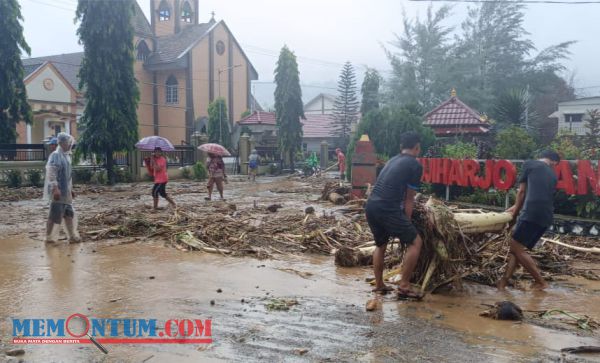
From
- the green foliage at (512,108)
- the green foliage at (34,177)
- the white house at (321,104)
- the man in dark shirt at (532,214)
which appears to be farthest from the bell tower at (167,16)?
the man in dark shirt at (532,214)

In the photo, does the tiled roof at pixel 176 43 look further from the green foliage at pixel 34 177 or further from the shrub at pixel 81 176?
the green foliage at pixel 34 177

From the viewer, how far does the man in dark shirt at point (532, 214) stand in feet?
19.3

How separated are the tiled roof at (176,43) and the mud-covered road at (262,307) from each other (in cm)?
3483

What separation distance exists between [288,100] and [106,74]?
1316cm

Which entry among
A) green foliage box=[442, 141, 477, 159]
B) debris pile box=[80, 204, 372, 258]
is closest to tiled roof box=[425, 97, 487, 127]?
green foliage box=[442, 141, 477, 159]

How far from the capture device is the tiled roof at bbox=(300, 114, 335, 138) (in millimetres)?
46062

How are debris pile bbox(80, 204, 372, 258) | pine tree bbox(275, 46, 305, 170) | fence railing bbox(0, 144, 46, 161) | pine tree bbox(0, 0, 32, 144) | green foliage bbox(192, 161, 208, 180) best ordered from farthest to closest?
1. pine tree bbox(275, 46, 305, 170)
2. green foliage bbox(192, 161, 208, 180)
3. pine tree bbox(0, 0, 32, 144)
4. fence railing bbox(0, 144, 46, 161)
5. debris pile bbox(80, 204, 372, 258)

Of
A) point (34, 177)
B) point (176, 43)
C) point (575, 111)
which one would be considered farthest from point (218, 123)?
point (575, 111)

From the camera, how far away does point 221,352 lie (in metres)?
3.96

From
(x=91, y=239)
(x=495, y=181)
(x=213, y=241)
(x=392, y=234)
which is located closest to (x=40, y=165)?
(x=91, y=239)

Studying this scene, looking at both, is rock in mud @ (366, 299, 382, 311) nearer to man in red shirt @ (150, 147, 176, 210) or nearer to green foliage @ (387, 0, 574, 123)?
man in red shirt @ (150, 147, 176, 210)

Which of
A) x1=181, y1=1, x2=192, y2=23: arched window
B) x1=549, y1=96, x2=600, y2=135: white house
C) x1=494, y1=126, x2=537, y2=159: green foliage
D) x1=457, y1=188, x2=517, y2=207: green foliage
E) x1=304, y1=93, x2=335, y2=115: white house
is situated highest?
x1=181, y1=1, x2=192, y2=23: arched window

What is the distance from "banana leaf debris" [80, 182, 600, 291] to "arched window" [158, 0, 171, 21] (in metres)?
36.2

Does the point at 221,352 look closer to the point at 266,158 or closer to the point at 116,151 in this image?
the point at 116,151
